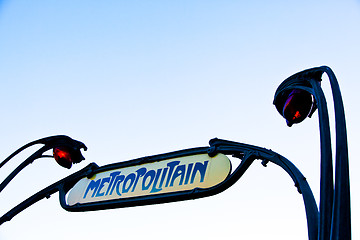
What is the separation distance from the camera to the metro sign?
127 inches

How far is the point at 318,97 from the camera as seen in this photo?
8.30 feet

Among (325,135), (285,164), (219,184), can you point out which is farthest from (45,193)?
(325,135)

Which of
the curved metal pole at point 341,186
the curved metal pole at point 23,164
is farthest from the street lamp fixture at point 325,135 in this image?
the curved metal pole at point 23,164

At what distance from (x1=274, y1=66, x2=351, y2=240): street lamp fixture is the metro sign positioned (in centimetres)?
85

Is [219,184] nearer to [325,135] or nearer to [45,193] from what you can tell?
[325,135]

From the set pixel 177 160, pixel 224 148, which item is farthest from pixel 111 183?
pixel 224 148

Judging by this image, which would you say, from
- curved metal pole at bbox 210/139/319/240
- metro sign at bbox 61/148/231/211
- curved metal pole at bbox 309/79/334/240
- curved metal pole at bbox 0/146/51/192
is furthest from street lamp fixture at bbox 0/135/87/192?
curved metal pole at bbox 309/79/334/240

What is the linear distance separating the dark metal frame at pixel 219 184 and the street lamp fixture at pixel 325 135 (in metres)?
0.25

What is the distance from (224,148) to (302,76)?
106 cm

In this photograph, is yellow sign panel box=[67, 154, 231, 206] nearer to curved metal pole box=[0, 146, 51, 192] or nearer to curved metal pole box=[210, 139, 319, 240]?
curved metal pole box=[210, 139, 319, 240]

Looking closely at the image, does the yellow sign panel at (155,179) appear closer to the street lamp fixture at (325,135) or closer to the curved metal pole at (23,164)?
the street lamp fixture at (325,135)

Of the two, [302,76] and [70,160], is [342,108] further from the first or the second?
[70,160]

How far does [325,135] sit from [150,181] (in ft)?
6.34

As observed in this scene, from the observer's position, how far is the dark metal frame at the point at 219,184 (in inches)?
93.0
